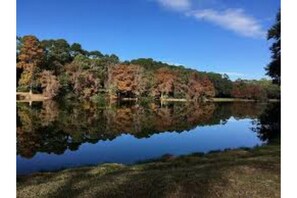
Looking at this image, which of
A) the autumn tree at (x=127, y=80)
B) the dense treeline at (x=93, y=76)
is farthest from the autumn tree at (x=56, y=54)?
the autumn tree at (x=127, y=80)

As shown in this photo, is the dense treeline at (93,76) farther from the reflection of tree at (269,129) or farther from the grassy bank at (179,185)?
the grassy bank at (179,185)

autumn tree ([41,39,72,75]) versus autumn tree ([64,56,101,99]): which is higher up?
autumn tree ([41,39,72,75])

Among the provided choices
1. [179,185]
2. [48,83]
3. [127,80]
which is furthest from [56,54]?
[179,185]

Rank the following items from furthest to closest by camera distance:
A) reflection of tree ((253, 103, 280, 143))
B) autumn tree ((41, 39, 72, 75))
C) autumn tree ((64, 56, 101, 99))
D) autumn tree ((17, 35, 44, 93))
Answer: autumn tree ((41, 39, 72, 75)) → autumn tree ((64, 56, 101, 99)) → autumn tree ((17, 35, 44, 93)) → reflection of tree ((253, 103, 280, 143))

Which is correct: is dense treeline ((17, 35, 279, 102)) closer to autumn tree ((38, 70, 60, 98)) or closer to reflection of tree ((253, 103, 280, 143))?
autumn tree ((38, 70, 60, 98))

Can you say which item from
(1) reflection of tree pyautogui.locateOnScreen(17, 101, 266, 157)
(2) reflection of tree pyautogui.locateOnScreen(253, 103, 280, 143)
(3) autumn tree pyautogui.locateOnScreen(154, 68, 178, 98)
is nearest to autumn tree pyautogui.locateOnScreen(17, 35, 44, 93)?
(1) reflection of tree pyautogui.locateOnScreen(17, 101, 266, 157)

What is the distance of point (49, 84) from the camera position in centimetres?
7119

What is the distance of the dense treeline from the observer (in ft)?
238

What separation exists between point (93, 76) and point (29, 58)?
524 inches

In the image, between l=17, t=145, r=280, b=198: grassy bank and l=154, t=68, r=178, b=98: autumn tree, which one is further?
l=154, t=68, r=178, b=98: autumn tree

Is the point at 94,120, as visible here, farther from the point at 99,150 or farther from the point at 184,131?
the point at 99,150

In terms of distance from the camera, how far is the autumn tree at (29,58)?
7062 centimetres

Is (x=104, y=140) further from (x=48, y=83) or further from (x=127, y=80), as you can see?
(x=127, y=80)

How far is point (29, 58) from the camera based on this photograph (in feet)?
242
